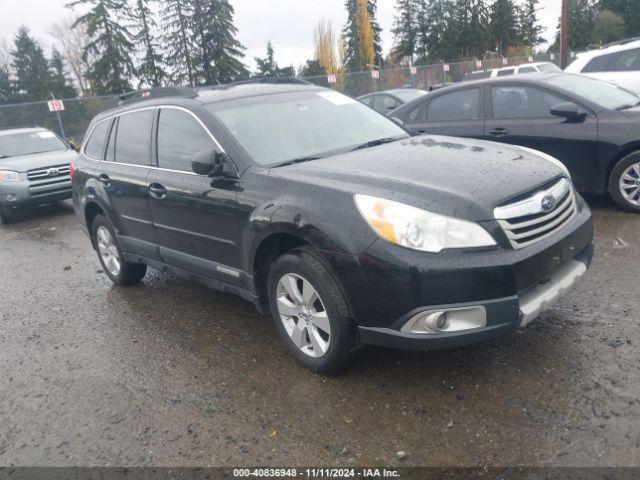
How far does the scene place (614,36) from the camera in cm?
5322

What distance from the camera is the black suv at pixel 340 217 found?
9.25 ft

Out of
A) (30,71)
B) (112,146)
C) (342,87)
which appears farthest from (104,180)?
(30,71)

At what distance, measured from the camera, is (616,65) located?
31.9ft

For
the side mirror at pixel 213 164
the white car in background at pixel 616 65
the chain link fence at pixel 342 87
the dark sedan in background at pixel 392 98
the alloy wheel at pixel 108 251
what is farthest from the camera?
the chain link fence at pixel 342 87

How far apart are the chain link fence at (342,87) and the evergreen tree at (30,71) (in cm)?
2541

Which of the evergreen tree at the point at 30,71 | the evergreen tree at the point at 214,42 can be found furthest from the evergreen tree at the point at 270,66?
the evergreen tree at the point at 30,71

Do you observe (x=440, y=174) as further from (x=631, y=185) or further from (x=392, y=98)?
(x=392, y=98)

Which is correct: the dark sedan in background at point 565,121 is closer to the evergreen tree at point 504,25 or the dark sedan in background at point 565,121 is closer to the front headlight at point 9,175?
the front headlight at point 9,175

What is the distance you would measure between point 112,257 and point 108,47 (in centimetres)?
3645

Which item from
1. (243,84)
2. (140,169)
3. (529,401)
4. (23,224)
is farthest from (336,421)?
(23,224)

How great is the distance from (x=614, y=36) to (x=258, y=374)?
61232 millimetres

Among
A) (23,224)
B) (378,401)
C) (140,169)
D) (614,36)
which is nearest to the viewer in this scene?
(378,401)

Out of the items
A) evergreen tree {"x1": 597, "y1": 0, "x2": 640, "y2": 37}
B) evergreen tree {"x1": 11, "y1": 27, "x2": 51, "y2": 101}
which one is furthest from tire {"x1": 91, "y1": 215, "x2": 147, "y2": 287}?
evergreen tree {"x1": 597, "y1": 0, "x2": 640, "y2": 37}

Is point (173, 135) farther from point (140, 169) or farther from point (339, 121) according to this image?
point (339, 121)
